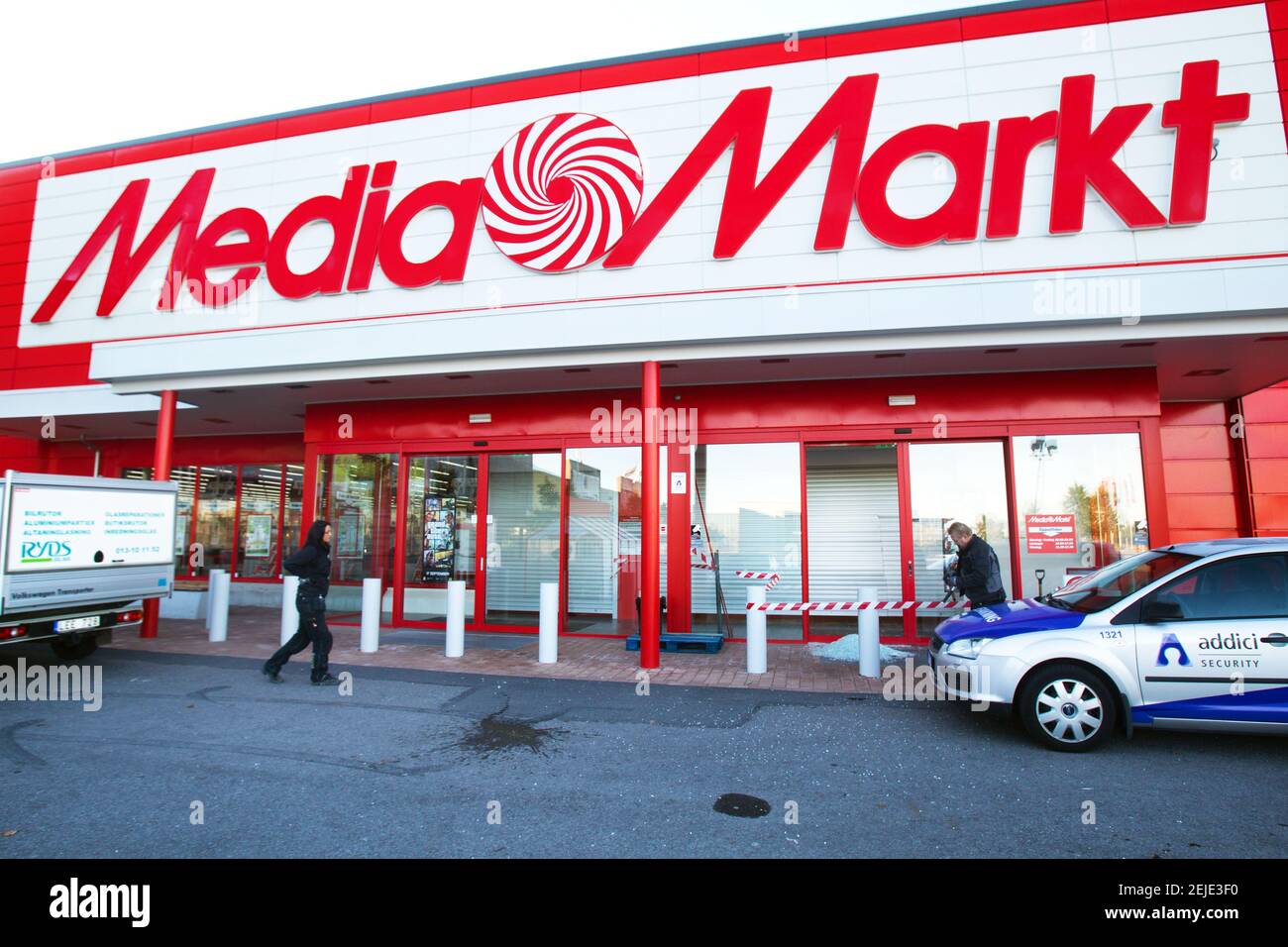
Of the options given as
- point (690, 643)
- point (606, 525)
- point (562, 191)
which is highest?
point (562, 191)

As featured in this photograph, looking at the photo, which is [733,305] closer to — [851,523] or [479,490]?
[851,523]

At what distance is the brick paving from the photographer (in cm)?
780

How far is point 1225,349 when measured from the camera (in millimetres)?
8570

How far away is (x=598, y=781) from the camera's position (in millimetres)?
4688

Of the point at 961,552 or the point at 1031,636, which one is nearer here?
the point at 1031,636

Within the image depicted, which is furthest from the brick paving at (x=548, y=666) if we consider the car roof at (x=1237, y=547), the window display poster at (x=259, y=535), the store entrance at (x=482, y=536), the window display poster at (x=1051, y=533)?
the window display poster at (x=259, y=535)

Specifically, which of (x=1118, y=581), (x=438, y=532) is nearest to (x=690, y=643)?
(x=438, y=532)

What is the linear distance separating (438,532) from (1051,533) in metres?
9.63

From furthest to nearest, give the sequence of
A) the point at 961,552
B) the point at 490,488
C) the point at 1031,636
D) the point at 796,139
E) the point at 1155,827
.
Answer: the point at 490,488 < the point at 796,139 < the point at 961,552 < the point at 1031,636 < the point at 1155,827

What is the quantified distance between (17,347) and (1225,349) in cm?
2006

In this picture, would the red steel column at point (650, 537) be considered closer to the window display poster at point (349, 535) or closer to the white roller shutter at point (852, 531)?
the white roller shutter at point (852, 531)
